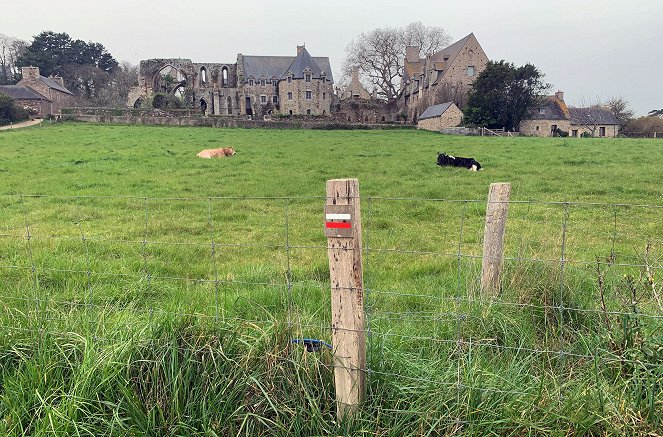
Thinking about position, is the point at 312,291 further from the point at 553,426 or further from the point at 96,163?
the point at 96,163

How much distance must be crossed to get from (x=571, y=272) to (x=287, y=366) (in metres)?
3.26

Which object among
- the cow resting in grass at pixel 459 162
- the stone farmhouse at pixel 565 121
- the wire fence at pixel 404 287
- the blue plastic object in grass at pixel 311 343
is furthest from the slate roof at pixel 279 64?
the blue plastic object in grass at pixel 311 343

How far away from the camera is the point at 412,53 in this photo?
79.4 metres

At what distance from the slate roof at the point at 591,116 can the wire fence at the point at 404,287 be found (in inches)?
2463

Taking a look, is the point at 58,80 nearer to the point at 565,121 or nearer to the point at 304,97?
the point at 304,97

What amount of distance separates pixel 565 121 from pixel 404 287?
2481 inches

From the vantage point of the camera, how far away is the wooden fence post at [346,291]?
114 inches

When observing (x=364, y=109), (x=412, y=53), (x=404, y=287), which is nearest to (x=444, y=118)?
(x=364, y=109)

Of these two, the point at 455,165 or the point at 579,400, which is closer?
the point at 579,400


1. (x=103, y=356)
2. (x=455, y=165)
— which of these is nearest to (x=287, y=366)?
(x=103, y=356)

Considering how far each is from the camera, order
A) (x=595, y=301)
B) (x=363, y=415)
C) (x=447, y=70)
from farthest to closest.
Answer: (x=447, y=70) < (x=595, y=301) < (x=363, y=415)

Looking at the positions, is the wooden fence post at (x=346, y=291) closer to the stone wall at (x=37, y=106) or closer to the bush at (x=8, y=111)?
the bush at (x=8, y=111)

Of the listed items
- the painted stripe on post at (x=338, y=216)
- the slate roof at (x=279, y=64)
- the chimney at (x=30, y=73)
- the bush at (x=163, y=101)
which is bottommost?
the painted stripe on post at (x=338, y=216)

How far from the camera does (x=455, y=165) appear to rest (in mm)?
17016
